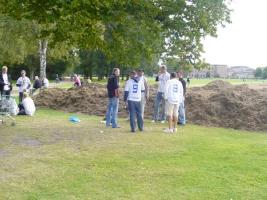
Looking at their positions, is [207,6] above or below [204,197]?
above

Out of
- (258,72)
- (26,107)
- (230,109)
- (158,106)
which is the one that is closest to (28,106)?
(26,107)

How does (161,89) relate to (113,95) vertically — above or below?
above

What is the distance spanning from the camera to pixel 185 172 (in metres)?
10.3

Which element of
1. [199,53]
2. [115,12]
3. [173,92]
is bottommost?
[173,92]

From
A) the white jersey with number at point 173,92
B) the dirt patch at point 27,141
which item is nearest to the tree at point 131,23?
the white jersey with number at point 173,92

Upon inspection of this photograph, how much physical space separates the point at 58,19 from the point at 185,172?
25.1ft

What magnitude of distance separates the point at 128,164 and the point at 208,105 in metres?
11.2

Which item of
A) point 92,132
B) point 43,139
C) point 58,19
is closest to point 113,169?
point 43,139

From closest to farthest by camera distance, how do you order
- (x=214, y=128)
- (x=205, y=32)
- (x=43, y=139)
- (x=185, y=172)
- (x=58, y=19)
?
(x=185, y=172), (x=43, y=139), (x=58, y=19), (x=205, y=32), (x=214, y=128)

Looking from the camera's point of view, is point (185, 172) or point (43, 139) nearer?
point (185, 172)

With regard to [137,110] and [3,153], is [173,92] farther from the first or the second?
[3,153]

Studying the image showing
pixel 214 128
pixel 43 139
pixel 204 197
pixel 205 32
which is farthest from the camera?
pixel 214 128

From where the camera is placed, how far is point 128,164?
36.1 ft

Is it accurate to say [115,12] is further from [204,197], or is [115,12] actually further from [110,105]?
[204,197]
